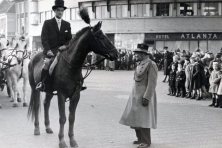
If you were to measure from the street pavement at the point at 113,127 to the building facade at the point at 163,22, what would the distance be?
121 ft

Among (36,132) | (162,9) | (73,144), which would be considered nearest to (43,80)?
(36,132)

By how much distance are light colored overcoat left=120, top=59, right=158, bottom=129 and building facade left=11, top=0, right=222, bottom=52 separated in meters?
44.5

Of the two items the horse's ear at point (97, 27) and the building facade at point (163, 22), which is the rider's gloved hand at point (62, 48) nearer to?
the horse's ear at point (97, 27)

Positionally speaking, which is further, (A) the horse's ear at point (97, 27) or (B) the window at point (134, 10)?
(B) the window at point (134, 10)

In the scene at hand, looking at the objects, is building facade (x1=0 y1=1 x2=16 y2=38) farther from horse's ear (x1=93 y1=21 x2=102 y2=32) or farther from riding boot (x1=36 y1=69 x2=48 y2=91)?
horse's ear (x1=93 y1=21 x2=102 y2=32)

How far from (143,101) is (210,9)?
46643 millimetres

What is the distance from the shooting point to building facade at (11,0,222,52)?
54.3 metres

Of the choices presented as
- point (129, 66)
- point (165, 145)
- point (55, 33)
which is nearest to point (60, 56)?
point (55, 33)

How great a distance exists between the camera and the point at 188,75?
2044 cm

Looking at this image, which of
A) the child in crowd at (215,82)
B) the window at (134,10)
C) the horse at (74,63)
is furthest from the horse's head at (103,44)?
the window at (134,10)

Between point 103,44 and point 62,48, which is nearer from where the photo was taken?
point 103,44

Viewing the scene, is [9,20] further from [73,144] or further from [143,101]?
[143,101]

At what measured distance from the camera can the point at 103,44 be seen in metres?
9.34

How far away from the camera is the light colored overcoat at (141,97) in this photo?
32.3 feet
